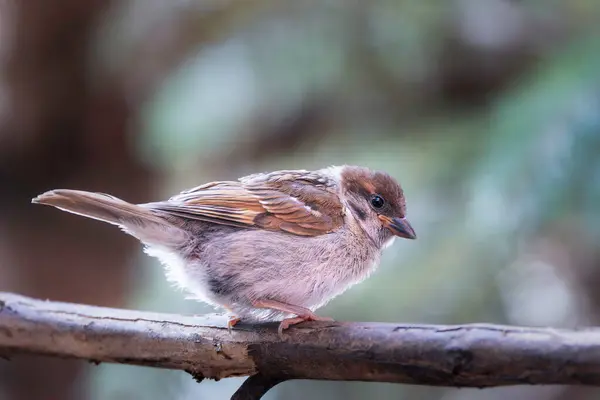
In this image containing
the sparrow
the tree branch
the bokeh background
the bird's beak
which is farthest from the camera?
the bokeh background

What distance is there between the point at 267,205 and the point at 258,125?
1895 mm

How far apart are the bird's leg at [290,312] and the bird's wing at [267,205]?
0.98ft

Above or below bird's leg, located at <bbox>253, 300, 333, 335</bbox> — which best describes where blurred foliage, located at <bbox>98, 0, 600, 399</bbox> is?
above

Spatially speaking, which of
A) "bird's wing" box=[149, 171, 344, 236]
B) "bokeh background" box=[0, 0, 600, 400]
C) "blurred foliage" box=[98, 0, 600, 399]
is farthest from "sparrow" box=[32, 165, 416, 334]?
"bokeh background" box=[0, 0, 600, 400]

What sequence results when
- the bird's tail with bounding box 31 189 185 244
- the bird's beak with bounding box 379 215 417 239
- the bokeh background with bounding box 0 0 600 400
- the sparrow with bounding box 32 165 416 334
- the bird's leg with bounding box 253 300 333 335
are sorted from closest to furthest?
the bird's tail with bounding box 31 189 185 244
the bird's leg with bounding box 253 300 333 335
the sparrow with bounding box 32 165 416 334
the bird's beak with bounding box 379 215 417 239
the bokeh background with bounding box 0 0 600 400

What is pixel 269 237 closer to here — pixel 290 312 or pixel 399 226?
pixel 290 312

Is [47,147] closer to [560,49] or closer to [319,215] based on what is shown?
[319,215]

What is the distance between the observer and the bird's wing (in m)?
2.81

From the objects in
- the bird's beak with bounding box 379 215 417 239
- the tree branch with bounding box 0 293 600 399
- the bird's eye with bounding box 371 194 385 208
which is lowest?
the tree branch with bounding box 0 293 600 399

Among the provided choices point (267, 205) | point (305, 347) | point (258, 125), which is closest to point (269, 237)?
point (267, 205)

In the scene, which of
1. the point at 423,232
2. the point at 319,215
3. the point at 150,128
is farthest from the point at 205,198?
the point at 150,128

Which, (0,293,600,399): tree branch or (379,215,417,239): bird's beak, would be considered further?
(379,215,417,239): bird's beak

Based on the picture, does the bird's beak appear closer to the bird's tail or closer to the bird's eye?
the bird's eye

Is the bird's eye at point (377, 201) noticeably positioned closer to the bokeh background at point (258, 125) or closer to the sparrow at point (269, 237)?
the sparrow at point (269, 237)
